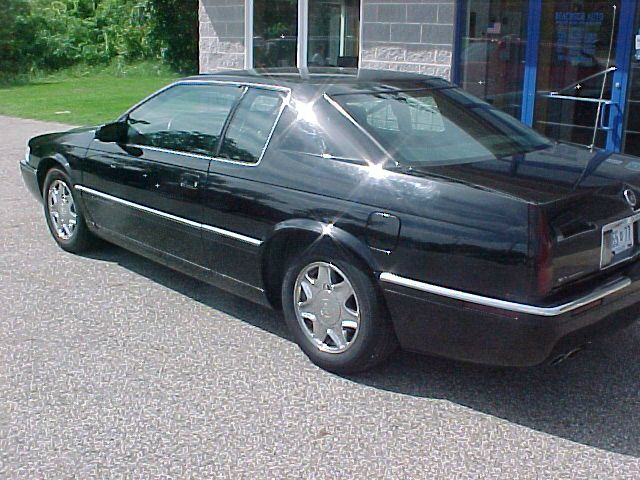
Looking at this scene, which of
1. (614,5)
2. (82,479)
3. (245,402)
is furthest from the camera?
(614,5)

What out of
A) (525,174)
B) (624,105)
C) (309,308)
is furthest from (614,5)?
(309,308)

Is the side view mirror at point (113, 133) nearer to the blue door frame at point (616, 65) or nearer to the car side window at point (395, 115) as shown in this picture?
the car side window at point (395, 115)

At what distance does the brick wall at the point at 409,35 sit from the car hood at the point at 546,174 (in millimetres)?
4971

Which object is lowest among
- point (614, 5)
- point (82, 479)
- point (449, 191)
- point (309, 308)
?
point (82, 479)

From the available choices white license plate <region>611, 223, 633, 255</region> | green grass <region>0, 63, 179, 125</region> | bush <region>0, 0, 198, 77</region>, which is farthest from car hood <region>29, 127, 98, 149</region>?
bush <region>0, 0, 198, 77</region>

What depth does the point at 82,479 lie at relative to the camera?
3.03m

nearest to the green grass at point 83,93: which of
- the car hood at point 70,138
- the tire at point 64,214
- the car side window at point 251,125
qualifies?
the car hood at point 70,138

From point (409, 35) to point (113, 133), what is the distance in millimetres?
4992

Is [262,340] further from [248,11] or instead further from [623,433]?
[248,11]

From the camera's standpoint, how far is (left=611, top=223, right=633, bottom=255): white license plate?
141 inches

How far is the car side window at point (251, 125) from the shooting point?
435cm

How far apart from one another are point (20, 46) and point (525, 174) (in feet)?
83.0

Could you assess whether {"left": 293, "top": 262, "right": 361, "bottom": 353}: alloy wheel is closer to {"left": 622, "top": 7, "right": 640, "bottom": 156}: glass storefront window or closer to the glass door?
the glass door

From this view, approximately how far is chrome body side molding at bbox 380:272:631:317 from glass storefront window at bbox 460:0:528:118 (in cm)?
536
